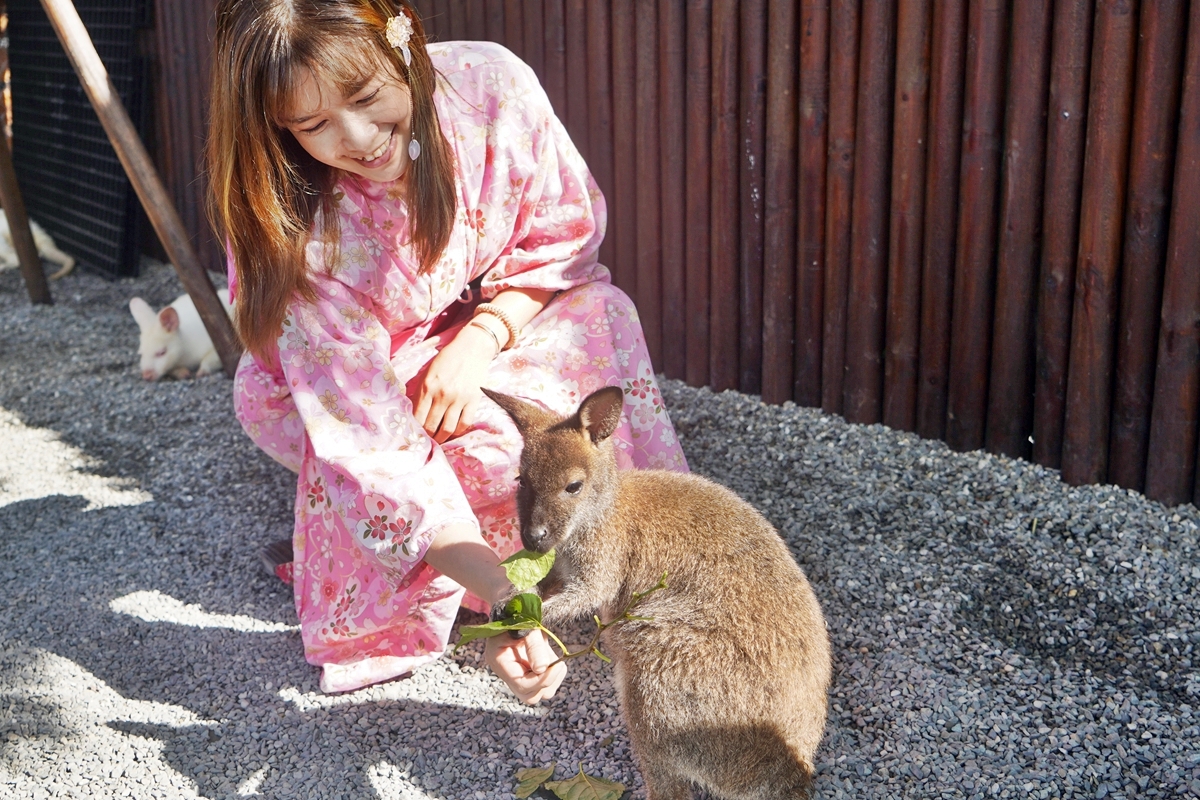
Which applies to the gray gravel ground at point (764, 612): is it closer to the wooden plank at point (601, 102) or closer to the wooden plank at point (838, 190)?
the wooden plank at point (838, 190)

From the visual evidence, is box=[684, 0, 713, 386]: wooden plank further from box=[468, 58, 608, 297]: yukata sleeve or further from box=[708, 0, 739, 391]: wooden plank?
box=[468, 58, 608, 297]: yukata sleeve

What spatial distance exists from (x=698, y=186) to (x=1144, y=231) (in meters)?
1.76

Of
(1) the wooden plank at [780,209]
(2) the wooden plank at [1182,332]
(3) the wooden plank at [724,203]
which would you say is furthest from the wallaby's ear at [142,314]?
(2) the wooden plank at [1182,332]

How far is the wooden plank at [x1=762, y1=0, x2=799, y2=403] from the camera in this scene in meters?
4.15

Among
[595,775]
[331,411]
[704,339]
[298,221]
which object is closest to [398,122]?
[298,221]

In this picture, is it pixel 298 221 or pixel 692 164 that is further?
pixel 692 164

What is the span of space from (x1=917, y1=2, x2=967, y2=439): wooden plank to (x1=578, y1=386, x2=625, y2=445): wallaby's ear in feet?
6.27

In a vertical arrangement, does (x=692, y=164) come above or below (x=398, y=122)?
below

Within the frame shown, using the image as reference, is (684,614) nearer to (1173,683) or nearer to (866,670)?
(866,670)

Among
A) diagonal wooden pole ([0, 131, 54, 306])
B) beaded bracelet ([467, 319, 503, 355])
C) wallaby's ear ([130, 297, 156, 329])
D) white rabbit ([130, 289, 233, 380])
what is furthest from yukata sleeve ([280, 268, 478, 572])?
diagonal wooden pole ([0, 131, 54, 306])

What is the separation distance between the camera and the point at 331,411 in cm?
287

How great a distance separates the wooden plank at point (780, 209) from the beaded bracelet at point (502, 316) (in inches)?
63.5

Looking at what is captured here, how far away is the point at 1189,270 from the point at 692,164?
1951 mm

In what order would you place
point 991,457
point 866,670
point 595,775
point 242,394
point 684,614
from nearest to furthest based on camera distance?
point 684,614
point 595,775
point 866,670
point 242,394
point 991,457
